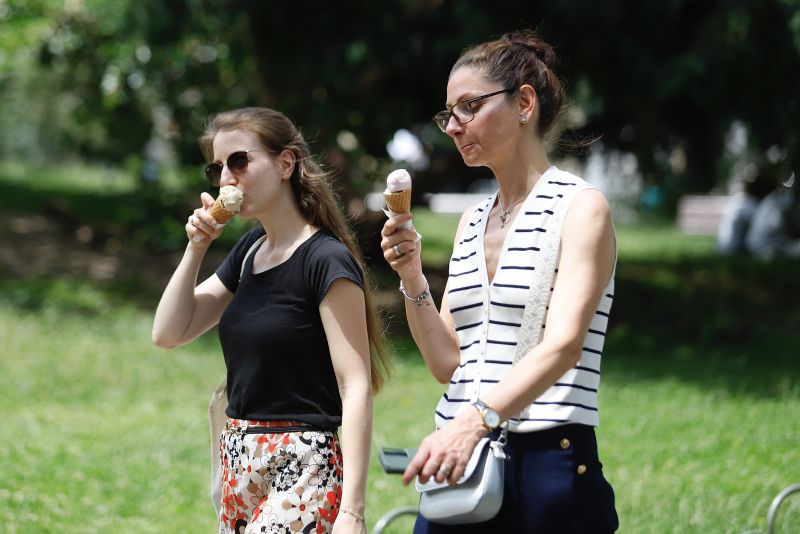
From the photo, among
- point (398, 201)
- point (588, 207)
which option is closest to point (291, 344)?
point (398, 201)

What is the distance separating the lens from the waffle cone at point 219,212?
3.01m

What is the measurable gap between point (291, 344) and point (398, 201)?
60 centimetres

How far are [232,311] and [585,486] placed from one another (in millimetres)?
1156

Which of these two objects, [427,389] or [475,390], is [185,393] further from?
[475,390]

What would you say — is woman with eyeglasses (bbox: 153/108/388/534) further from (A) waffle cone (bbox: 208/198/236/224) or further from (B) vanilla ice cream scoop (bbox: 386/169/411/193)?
(B) vanilla ice cream scoop (bbox: 386/169/411/193)

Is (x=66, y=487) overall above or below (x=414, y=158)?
below

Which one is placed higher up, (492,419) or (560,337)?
(560,337)

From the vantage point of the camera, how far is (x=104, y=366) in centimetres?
1022

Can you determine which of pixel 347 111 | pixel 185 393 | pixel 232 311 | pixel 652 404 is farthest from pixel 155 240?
pixel 232 311

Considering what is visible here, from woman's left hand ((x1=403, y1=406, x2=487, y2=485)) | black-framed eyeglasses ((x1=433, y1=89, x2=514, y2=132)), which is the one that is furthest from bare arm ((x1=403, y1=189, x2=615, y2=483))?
black-framed eyeglasses ((x1=433, y1=89, x2=514, y2=132))

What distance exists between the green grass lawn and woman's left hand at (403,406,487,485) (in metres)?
3.44

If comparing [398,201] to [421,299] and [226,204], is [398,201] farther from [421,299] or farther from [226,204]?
[226,204]

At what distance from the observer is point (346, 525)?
277 cm

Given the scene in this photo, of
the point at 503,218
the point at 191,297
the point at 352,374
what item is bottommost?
the point at 352,374
